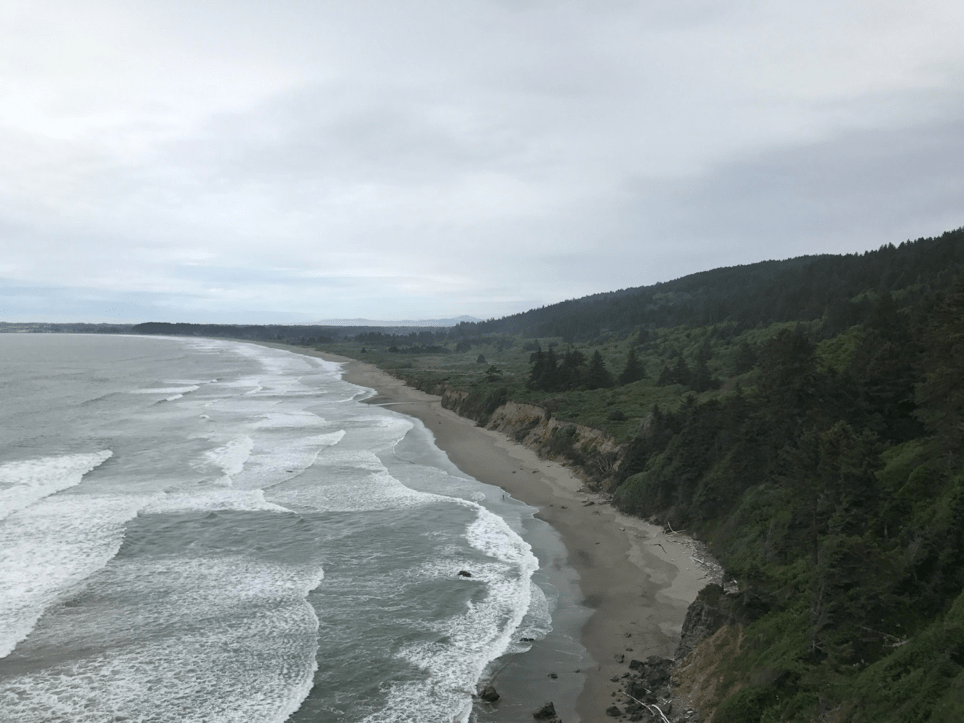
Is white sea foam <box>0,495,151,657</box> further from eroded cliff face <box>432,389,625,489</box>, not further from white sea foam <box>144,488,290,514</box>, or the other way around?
eroded cliff face <box>432,389,625,489</box>

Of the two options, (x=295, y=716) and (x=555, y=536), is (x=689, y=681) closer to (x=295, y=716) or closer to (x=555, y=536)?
(x=295, y=716)

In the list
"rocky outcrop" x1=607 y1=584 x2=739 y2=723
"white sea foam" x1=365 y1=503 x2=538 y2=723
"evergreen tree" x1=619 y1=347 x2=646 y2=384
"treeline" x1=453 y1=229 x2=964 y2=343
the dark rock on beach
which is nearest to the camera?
"rocky outcrop" x1=607 y1=584 x2=739 y2=723

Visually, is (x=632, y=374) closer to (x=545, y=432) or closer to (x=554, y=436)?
(x=545, y=432)

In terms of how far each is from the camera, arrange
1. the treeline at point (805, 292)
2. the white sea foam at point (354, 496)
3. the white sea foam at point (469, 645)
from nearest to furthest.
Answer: the white sea foam at point (469, 645) → the white sea foam at point (354, 496) → the treeline at point (805, 292)

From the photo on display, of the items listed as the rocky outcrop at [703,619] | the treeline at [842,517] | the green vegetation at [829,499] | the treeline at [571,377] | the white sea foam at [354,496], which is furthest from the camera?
the treeline at [571,377]

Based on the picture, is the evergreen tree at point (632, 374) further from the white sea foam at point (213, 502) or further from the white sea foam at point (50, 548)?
the white sea foam at point (50, 548)

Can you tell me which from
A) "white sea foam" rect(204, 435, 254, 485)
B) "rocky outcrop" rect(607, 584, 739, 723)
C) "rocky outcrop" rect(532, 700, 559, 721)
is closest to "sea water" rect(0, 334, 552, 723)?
"white sea foam" rect(204, 435, 254, 485)

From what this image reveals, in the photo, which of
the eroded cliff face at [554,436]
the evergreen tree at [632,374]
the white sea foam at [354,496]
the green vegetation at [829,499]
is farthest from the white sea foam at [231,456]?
the evergreen tree at [632,374]

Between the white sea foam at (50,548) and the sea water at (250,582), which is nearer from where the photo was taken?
the sea water at (250,582)
